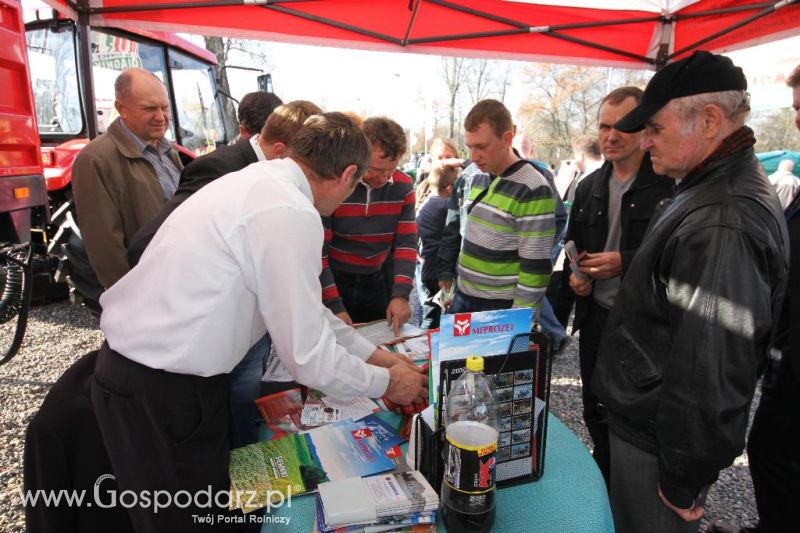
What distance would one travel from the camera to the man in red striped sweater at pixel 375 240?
237 centimetres

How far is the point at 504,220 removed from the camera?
233 cm

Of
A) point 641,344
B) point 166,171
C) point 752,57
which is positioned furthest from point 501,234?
point 752,57

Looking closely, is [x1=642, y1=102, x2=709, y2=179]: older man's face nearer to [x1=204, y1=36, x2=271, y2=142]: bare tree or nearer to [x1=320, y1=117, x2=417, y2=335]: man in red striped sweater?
[x1=320, y1=117, x2=417, y2=335]: man in red striped sweater

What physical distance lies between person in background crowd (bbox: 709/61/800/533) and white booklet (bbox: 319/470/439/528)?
1507 mm

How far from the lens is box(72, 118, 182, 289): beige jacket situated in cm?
255

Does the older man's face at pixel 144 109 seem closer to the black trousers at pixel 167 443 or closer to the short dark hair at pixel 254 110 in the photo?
the short dark hair at pixel 254 110

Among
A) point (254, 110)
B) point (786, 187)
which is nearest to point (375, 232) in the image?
point (254, 110)

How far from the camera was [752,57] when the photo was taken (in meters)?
3.76

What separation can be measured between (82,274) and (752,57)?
5.84 m

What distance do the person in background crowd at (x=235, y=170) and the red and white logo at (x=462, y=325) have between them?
3.05 feet

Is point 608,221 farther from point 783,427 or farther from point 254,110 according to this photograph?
point 254,110

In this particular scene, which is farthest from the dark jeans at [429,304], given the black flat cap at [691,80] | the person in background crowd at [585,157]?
the black flat cap at [691,80]

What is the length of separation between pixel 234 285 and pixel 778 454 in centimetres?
203

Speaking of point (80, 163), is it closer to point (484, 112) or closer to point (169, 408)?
point (169, 408)
